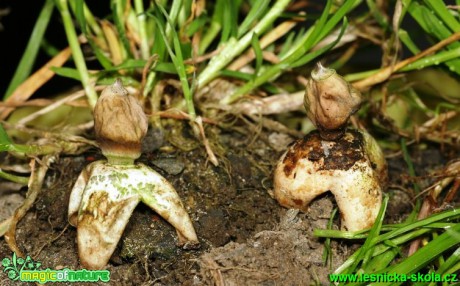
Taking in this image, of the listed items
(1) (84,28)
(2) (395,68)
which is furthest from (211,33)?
(2) (395,68)

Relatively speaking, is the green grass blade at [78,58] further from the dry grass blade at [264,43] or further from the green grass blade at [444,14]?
the green grass blade at [444,14]

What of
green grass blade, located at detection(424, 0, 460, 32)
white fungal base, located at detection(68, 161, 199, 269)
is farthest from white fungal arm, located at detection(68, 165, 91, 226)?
green grass blade, located at detection(424, 0, 460, 32)

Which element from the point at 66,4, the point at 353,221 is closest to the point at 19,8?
the point at 66,4

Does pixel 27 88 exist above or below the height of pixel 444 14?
below

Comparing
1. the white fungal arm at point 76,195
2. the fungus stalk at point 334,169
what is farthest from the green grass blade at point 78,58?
the fungus stalk at point 334,169

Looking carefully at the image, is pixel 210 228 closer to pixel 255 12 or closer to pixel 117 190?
pixel 117 190

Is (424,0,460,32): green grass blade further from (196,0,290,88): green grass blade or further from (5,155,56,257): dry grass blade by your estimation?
(5,155,56,257): dry grass blade

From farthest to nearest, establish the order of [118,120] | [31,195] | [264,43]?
1. [264,43]
2. [31,195]
3. [118,120]
